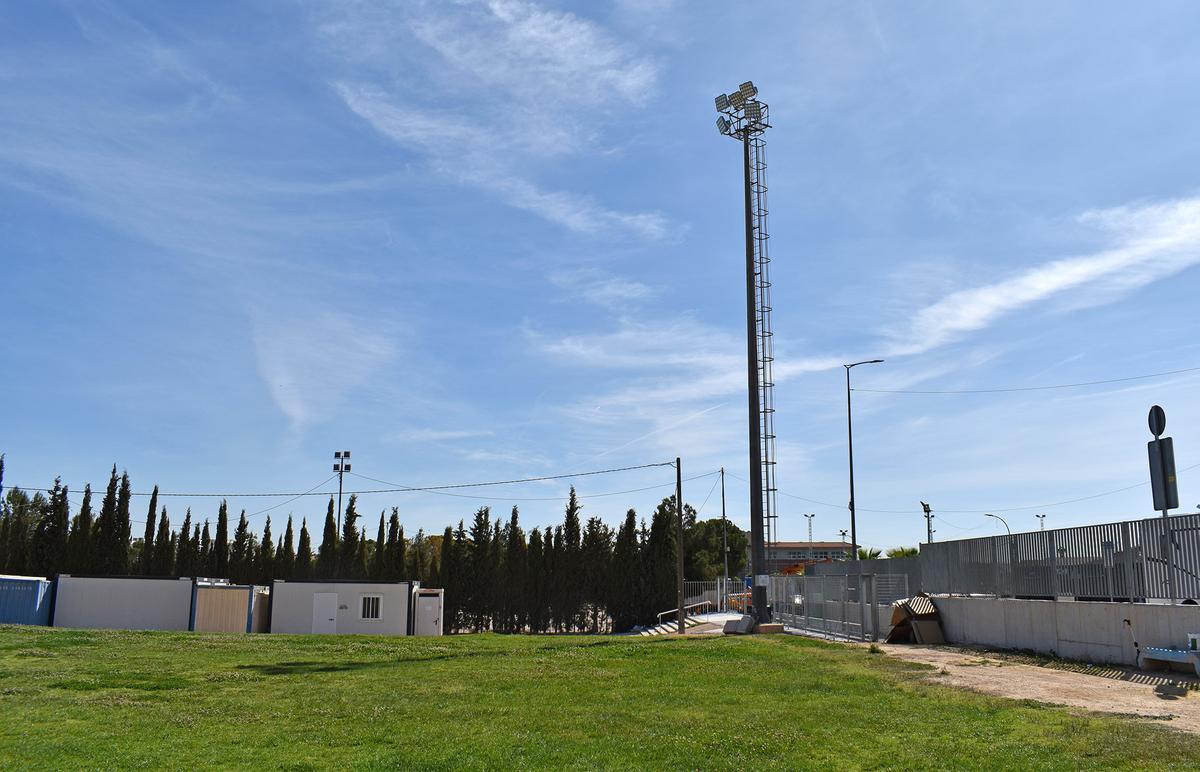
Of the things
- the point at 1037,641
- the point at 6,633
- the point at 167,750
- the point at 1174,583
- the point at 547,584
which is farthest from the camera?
the point at 547,584

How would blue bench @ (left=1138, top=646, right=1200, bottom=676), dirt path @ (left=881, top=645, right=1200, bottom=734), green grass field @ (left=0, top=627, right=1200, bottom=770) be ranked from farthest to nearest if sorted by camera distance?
blue bench @ (left=1138, top=646, right=1200, bottom=676)
dirt path @ (left=881, top=645, right=1200, bottom=734)
green grass field @ (left=0, top=627, right=1200, bottom=770)

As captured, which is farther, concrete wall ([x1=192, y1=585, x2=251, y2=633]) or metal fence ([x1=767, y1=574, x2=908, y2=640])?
concrete wall ([x1=192, y1=585, x2=251, y2=633])

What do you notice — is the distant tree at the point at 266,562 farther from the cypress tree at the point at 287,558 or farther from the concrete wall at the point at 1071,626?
the concrete wall at the point at 1071,626

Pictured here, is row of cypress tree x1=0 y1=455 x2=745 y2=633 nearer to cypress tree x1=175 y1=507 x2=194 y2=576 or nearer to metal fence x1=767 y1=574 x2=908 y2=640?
cypress tree x1=175 y1=507 x2=194 y2=576

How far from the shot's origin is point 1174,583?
59.5 ft

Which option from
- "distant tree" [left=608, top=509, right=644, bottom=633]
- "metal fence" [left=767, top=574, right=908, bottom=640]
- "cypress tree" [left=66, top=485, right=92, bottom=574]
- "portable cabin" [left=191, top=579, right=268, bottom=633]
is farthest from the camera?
"cypress tree" [left=66, top=485, right=92, bottom=574]

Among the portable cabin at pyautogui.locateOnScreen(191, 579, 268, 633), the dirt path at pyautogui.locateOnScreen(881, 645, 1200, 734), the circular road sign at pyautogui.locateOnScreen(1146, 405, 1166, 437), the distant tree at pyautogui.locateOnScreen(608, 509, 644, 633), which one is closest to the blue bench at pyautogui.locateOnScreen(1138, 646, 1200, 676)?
the dirt path at pyautogui.locateOnScreen(881, 645, 1200, 734)

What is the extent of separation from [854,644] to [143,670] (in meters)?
18.8

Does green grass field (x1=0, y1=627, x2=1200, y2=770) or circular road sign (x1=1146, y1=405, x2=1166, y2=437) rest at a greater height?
circular road sign (x1=1146, y1=405, x2=1166, y2=437)

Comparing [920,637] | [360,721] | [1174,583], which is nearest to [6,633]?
[360,721]

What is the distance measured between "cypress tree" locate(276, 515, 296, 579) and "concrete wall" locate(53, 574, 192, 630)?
25.0 m

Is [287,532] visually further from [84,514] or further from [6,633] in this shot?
[6,633]

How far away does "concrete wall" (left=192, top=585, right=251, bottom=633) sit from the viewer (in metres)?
49.9

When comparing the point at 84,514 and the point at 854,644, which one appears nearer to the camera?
the point at 854,644
